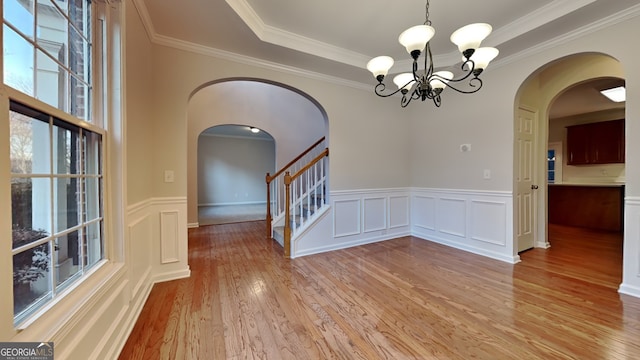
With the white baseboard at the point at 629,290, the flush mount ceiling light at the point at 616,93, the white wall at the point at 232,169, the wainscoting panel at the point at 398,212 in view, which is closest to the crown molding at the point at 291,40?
the wainscoting panel at the point at 398,212

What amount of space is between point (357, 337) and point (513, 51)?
3.51 metres

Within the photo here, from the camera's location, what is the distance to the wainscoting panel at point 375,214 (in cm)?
390

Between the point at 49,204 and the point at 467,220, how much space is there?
164 inches

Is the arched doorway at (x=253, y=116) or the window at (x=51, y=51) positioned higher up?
the arched doorway at (x=253, y=116)

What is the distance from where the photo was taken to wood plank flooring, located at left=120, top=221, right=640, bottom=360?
5.08ft

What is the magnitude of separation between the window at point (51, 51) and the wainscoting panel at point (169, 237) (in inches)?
→ 54.1

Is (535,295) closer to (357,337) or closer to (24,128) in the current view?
(357,337)

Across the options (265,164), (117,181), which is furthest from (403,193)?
(265,164)

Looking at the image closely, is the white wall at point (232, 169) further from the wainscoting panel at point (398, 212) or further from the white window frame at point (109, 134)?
the white window frame at point (109, 134)

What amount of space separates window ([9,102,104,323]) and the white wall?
24.9 ft

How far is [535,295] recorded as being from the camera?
2191 mm

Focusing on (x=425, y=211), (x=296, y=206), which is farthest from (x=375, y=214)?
(x=296, y=206)

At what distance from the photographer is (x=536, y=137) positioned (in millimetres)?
3553

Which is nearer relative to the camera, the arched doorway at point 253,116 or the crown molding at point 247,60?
the crown molding at point 247,60
